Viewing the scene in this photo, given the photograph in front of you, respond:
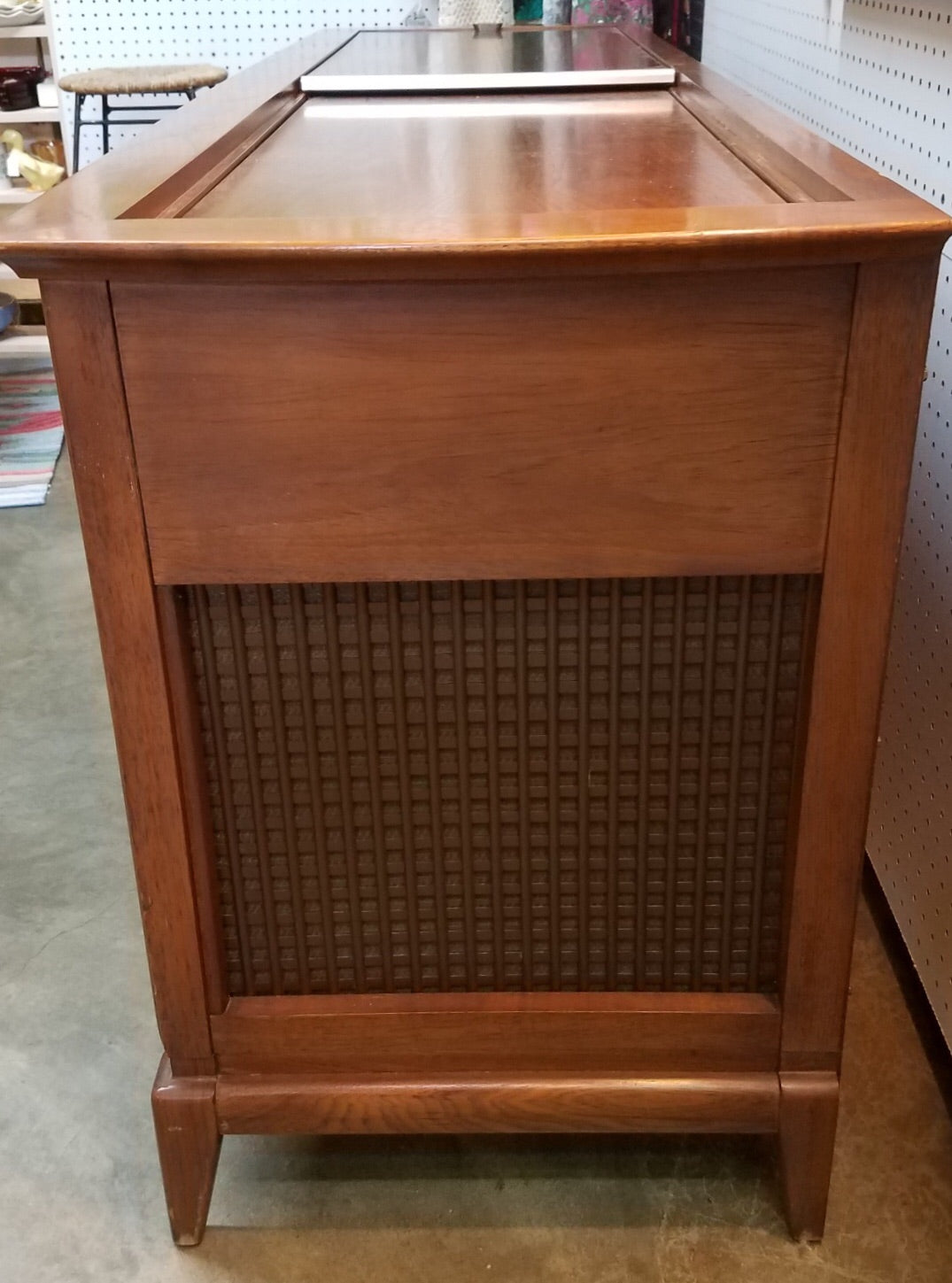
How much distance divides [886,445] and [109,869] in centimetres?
119

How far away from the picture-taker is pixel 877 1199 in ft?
3.65

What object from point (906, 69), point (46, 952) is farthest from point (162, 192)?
point (46, 952)

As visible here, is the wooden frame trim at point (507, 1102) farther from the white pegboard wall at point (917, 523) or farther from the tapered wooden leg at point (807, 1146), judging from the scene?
the white pegboard wall at point (917, 523)

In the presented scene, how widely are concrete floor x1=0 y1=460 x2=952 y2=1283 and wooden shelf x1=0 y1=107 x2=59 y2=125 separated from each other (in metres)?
2.88

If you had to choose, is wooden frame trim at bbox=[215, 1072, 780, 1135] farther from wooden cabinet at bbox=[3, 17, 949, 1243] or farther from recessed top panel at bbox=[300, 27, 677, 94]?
recessed top panel at bbox=[300, 27, 677, 94]

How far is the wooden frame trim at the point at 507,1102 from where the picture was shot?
1.01 m

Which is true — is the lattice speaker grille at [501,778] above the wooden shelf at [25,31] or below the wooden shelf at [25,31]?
below

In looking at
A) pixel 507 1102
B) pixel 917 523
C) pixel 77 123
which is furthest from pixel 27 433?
pixel 507 1102

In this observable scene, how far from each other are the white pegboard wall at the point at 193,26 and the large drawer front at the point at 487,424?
2651 millimetres

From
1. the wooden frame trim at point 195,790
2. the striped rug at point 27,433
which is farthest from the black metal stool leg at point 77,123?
the wooden frame trim at point 195,790

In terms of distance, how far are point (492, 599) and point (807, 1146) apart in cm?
54

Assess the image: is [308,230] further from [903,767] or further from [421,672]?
[903,767]

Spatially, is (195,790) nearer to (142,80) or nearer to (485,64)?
(485,64)

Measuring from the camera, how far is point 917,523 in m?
1.31
